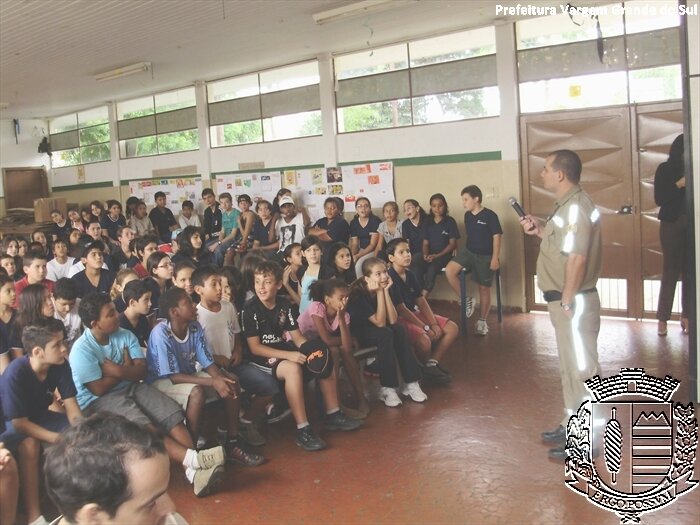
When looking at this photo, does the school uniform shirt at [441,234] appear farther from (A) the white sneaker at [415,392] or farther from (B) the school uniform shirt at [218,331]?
(B) the school uniform shirt at [218,331]

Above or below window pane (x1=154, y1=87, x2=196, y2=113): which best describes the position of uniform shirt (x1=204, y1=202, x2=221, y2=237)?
below

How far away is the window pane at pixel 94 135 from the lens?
13125 millimetres

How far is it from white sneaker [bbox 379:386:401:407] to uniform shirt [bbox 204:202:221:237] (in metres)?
6.11

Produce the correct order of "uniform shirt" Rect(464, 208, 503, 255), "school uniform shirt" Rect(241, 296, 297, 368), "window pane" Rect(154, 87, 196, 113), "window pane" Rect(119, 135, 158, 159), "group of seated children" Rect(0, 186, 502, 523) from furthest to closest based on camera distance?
"window pane" Rect(119, 135, 158, 159)
"window pane" Rect(154, 87, 196, 113)
"uniform shirt" Rect(464, 208, 503, 255)
"school uniform shirt" Rect(241, 296, 297, 368)
"group of seated children" Rect(0, 186, 502, 523)

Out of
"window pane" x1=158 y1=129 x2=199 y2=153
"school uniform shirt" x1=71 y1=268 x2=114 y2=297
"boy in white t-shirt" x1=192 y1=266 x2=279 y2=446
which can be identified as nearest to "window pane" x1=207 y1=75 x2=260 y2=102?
"window pane" x1=158 y1=129 x2=199 y2=153

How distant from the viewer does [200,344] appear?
3.93 m

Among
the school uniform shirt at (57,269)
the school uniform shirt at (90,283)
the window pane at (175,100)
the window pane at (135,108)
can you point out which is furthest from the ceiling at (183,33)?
the school uniform shirt at (90,283)

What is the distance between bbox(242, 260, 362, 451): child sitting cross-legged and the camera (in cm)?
410

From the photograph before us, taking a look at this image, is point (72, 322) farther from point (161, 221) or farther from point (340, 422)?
point (161, 221)

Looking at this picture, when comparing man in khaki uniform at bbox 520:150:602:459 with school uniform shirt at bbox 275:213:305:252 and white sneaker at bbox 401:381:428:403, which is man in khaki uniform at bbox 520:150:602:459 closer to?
white sneaker at bbox 401:381:428:403

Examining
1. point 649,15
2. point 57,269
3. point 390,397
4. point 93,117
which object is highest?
point 93,117

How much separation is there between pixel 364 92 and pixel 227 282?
189 inches

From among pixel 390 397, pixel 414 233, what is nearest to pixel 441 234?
pixel 414 233

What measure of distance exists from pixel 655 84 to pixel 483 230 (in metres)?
2.20
